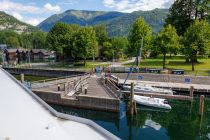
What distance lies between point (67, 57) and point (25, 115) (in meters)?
69.4

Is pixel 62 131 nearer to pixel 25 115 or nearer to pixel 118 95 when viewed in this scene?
pixel 25 115

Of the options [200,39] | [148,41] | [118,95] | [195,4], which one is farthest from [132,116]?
[195,4]

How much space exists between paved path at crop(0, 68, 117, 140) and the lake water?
12.8 metres

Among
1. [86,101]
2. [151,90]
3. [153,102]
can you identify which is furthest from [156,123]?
[86,101]

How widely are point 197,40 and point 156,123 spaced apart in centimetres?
2756

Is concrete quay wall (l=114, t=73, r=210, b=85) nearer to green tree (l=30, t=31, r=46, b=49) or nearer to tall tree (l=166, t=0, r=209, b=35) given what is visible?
tall tree (l=166, t=0, r=209, b=35)

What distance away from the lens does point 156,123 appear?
27.4 meters

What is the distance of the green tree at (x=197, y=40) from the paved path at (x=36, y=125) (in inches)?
1604

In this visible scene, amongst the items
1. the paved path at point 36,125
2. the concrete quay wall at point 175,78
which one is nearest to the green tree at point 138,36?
the concrete quay wall at point 175,78

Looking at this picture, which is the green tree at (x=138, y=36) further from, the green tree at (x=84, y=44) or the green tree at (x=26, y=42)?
the green tree at (x=26, y=42)

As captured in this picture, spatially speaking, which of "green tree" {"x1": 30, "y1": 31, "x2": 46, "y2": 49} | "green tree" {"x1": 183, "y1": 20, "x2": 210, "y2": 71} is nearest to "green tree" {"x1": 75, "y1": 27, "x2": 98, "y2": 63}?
"green tree" {"x1": 183, "y1": 20, "x2": 210, "y2": 71}

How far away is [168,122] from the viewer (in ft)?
90.5

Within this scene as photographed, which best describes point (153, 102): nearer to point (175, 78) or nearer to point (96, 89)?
point (96, 89)

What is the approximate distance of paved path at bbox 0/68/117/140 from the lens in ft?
32.0
